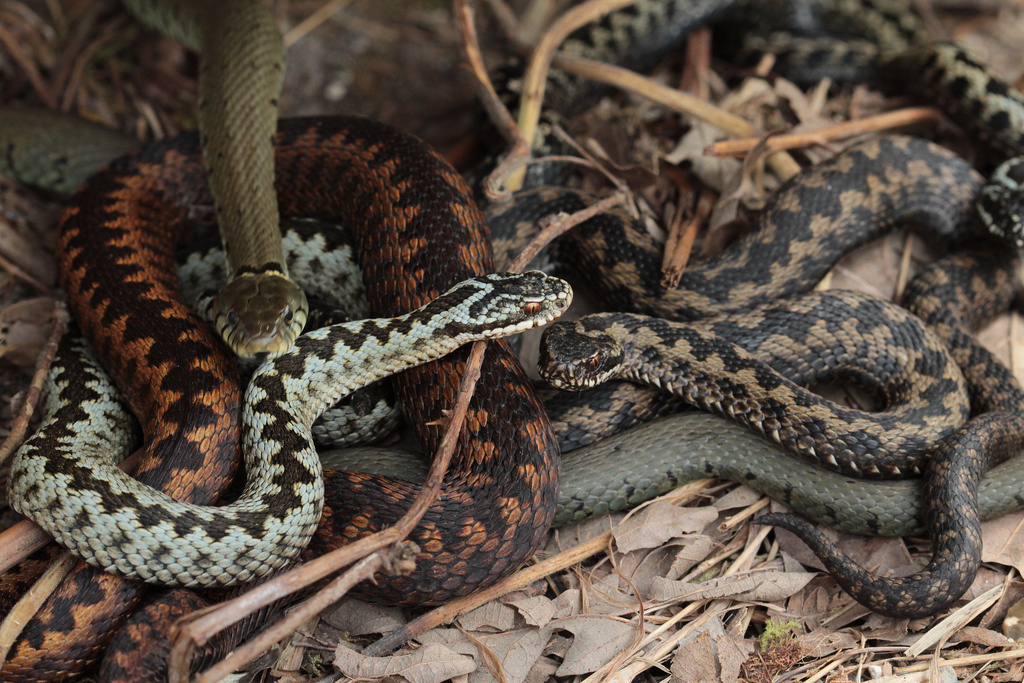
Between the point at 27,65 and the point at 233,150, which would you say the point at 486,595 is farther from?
the point at 27,65

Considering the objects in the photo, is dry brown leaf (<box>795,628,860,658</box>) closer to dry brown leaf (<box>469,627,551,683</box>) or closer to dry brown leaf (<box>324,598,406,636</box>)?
dry brown leaf (<box>469,627,551,683</box>)

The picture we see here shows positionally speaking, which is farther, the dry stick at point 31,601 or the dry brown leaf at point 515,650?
the dry brown leaf at point 515,650

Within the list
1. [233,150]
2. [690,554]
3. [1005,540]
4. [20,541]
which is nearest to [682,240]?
[690,554]

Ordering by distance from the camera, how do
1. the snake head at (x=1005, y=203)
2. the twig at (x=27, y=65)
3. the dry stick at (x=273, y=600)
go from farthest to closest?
the twig at (x=27, y=65)
the snake head at (x=1005, y=203)
the dry stick at (x=273, y=600)

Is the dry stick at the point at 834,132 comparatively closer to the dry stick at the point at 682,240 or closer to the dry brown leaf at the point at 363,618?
the dry stick at the point at 682,240

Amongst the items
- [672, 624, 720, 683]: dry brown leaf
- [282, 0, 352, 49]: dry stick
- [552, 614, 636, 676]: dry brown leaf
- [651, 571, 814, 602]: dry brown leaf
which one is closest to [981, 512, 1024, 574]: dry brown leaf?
[651, 571, 814, 602]: dry brown leaf

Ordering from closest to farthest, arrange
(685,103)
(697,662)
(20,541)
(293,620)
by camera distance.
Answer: (293,620) → (20,541) → (697,662) → (685,103)

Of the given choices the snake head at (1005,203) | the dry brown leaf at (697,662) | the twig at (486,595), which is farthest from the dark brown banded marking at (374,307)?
the snake head at (1005,203)
